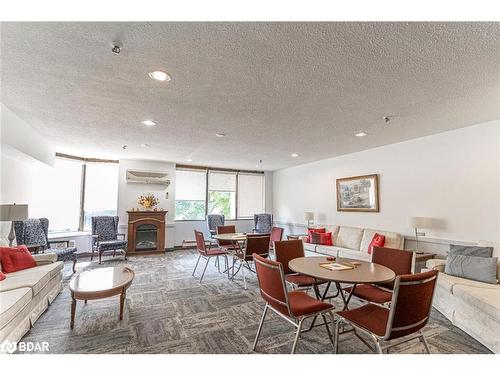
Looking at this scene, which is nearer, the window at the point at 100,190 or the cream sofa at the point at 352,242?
the cream sofa at the point at 352,242

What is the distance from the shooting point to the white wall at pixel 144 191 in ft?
22.5

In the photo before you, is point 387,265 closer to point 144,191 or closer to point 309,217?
point 309,217

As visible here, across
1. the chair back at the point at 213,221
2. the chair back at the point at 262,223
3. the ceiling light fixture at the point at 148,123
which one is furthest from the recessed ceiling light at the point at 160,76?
the chair back at the point at 262,223

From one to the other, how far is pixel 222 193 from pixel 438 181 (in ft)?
19.3

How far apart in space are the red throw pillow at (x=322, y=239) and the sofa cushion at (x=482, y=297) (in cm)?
291

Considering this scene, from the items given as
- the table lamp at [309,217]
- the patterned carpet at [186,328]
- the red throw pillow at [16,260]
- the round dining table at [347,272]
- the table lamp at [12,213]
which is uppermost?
the table lamp at [12,213]

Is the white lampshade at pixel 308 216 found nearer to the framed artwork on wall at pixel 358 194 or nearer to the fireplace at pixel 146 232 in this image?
the framed artwork on wall at pixel 358 194

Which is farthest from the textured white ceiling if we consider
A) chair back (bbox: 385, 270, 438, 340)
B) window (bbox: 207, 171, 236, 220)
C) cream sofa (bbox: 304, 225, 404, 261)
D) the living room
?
window (bbox: 207, 171, 236, 220)

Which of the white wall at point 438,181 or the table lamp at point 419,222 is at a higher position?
the white wall at point 438,181

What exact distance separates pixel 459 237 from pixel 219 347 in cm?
390

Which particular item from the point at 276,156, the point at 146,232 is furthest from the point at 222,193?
the point at 276,156

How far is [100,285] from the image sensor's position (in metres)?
2.92
